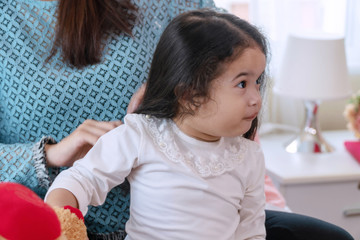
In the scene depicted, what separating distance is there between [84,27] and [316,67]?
105 cm

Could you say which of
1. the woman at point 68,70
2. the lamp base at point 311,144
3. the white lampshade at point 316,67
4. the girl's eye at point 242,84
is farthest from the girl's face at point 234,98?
the lamp base at point 311,144

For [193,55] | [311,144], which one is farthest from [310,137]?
[193,55]

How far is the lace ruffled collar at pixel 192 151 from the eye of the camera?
0.97 m

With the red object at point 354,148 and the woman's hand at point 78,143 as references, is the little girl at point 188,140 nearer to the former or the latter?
the woman's hand at point 78,143

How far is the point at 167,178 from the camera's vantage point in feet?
3.15

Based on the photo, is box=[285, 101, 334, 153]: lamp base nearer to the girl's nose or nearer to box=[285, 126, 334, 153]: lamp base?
box=[285, 126, 334, 153]: lamp base

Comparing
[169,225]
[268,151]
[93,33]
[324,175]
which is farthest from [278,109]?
[169,225]

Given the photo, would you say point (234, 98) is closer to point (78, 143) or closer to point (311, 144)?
point (78, 143)

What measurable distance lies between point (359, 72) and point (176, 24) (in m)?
1.71

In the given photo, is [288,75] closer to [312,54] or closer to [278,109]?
[312,54]

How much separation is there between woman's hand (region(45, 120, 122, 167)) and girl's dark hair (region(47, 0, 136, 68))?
210 mm

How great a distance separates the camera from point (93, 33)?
47.0 inches

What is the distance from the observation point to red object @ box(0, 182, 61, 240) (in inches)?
21.9

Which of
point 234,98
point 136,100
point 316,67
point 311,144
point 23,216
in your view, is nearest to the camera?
point 23,216
